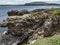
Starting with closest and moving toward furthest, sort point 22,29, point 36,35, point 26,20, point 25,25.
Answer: point 36,35 < point 22,29 < point 25,25 < point 26,20

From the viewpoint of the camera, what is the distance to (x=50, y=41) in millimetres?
19734

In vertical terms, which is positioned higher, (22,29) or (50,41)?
(50,41)

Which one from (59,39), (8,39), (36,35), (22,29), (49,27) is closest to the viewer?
(59,39)

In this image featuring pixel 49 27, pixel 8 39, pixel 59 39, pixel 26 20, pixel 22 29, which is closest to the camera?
pixel 59 39

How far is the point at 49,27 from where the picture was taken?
Result: 3797 centimetres

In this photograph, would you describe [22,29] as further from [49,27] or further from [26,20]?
[49,27]

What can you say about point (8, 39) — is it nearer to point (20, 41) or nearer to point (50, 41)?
point (20, 41)

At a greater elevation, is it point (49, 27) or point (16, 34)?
point (49, 27)

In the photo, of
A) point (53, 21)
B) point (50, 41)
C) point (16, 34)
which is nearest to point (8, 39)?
point (16, 34)

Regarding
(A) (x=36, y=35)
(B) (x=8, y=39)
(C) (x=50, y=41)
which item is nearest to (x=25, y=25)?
(B) (x=8, y=39)

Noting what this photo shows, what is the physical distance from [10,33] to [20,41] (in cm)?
950

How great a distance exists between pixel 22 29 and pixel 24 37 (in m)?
8.93

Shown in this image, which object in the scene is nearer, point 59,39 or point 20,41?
point 59,39

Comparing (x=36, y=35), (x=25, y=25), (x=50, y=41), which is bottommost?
(x=25, y=25)
